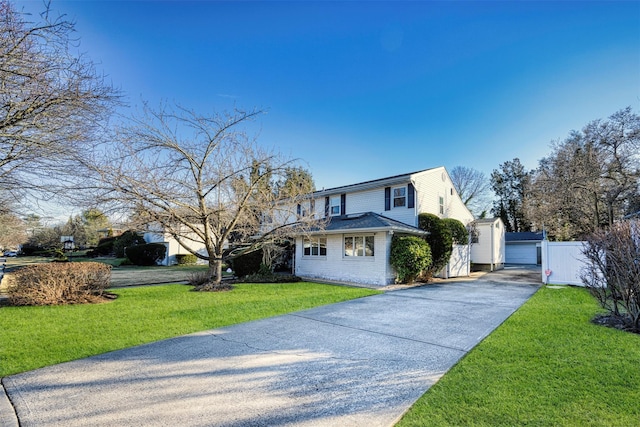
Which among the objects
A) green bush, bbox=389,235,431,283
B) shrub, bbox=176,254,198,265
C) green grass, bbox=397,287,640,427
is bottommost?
shrub, bbox=176,254,198,265

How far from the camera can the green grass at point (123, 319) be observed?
4.82 metres

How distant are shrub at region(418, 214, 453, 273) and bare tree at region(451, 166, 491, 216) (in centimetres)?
2479

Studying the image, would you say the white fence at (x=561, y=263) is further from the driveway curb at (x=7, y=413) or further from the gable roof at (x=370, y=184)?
the driveway curb at (x=7, y=413)

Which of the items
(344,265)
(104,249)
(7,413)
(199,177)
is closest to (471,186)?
(344,265)

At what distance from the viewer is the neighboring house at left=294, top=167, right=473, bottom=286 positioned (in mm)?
14219

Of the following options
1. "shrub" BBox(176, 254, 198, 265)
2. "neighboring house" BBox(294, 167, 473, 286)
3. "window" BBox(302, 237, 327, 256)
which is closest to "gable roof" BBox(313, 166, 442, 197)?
"neighboring house" BBox(294, 167, 473, 286)

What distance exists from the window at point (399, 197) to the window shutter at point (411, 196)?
0.21 metres

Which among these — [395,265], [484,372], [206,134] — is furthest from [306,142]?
[484,372]

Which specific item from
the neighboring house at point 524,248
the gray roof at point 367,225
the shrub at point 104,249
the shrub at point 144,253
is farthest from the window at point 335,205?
the shrub at point 104,249

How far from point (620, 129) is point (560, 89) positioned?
32.1 ft

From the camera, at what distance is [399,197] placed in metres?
16.6

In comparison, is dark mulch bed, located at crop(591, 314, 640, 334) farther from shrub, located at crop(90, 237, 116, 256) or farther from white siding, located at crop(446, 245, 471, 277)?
shrub, located at crop(90, 237, 116, 256)

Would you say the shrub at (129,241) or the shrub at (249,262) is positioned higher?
the shrub at (129,241)

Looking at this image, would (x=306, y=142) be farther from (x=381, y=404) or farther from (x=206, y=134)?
(x=381, y=404)
